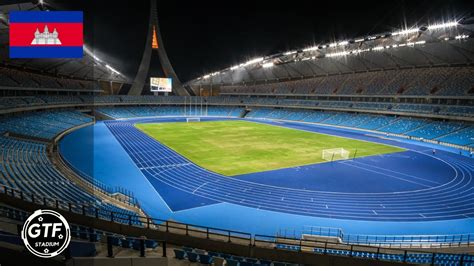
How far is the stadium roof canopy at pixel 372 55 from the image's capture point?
Result: 35750 mm

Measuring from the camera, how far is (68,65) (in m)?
48.6

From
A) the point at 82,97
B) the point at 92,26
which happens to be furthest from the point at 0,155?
the point at 82,97

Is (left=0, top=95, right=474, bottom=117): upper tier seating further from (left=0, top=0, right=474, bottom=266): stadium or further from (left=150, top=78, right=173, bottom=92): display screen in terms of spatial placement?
(left=150, top=78, right=173, bottom=92): display screen

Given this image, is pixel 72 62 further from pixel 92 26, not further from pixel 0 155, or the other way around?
pixel 0 155

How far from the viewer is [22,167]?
17.2 m

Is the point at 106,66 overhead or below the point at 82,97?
overhead

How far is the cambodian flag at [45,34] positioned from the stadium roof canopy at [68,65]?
500 inches

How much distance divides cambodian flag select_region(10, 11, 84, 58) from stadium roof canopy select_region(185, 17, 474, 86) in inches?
1321

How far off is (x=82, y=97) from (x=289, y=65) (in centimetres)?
4255

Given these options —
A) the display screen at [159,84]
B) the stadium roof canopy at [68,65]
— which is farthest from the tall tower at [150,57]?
the display screen at [159,84]

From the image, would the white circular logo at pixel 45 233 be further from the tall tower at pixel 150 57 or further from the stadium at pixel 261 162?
the tall tower at pixel 150 57

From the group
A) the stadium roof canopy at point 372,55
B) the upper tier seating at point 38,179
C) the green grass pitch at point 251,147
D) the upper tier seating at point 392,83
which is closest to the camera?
the upper tier seating at point 38,179

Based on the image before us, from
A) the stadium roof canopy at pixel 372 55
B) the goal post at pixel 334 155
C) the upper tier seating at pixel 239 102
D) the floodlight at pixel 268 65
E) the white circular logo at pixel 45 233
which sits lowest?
the goal post at pixel 334 155

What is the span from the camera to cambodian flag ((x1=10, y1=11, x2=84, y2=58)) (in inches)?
501
